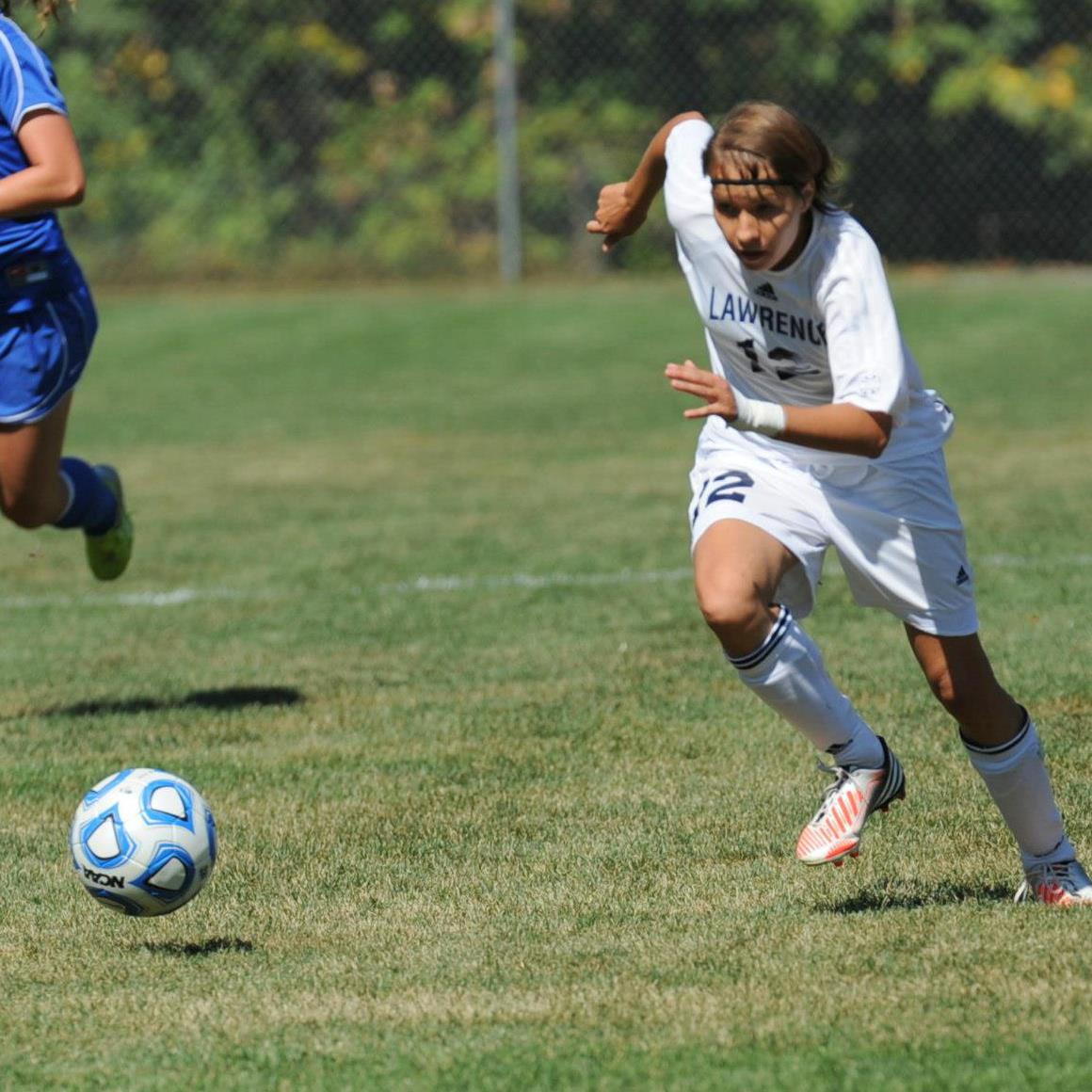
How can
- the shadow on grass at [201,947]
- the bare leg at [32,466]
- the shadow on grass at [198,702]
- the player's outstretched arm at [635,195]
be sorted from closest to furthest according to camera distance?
1. the shadow on grass at [201,947]
2. the player's outstretched arm at [635,195]
3. the bare leg at [32,466]
4. the shadow on grass at [198,702]

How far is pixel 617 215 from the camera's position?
5129 millimetres

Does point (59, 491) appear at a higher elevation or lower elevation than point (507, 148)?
higher

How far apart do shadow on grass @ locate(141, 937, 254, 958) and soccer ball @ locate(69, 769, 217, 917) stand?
7 cm

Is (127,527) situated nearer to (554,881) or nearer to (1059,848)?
(554,881)

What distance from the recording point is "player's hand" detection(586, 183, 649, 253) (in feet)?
16.8

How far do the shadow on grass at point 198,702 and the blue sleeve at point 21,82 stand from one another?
2.02 meters

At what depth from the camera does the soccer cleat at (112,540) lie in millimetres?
7043

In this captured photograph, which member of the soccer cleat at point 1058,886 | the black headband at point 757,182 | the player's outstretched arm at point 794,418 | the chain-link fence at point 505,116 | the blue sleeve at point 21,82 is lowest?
the chain-link fence at point 505,116

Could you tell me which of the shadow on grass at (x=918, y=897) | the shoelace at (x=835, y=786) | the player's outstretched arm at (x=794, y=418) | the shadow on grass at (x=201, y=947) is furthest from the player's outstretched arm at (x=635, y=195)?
the shadow on grass at (x=201, y=947)

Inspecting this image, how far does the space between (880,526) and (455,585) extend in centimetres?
462

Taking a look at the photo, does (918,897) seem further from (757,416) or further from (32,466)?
→ (32,466)

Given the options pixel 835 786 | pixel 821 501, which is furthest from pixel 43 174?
pixel 835 786

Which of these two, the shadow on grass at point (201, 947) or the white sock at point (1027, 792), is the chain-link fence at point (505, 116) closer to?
the white sock at point (1027, 792)

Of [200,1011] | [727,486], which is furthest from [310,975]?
[727,486]
